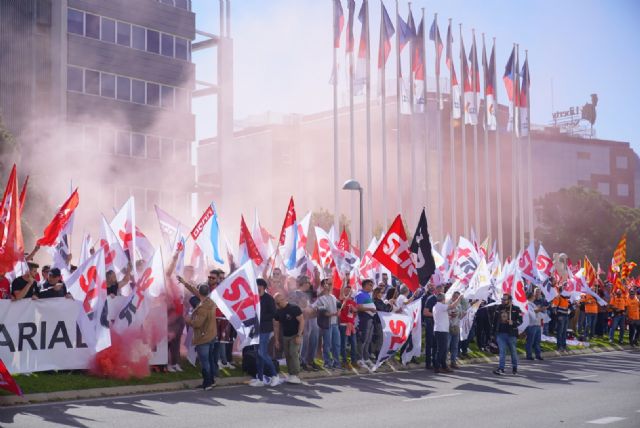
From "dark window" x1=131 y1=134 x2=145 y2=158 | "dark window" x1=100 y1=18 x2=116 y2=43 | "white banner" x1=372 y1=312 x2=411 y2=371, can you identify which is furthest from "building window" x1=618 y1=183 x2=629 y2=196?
"white banner" x1=372 y1=312 x2=411 y2=371

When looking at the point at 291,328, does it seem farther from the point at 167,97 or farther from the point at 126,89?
the point at 167,97

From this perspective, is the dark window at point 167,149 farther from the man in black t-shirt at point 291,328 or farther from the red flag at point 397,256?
the man in black t-shirt at point 291,328

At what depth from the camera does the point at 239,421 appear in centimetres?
1235

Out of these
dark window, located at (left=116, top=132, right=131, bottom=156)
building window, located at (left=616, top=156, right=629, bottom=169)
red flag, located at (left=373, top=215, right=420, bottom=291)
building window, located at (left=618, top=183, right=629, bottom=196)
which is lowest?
red flag, located at (left=373, top=215, right=420, bottom=291)

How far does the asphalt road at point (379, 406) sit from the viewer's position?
12.4 m

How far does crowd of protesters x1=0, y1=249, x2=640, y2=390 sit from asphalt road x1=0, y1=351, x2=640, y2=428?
810 mm

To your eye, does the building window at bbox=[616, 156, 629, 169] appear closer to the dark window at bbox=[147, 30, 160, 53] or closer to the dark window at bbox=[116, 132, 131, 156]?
the dark window at bbox=[147, 30, 160, 53]

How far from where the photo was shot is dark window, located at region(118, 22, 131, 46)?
5247 centimetres

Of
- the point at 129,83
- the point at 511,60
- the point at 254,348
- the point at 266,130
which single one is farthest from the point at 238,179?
the point at 254,348

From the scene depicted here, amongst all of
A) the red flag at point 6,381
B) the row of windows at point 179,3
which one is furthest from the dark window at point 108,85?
the red flag at point 6,381

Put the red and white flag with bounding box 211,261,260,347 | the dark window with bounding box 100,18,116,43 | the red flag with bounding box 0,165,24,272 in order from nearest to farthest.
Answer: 1. the red flag with bounding box 0,165,24,272
2. the red and white flag with bounding box 211,261,260,347
3. the dark window with bounding box 100,18,116,43

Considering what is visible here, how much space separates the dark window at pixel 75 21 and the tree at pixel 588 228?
150 feet

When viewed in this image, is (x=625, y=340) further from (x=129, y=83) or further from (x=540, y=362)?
(x=129, y=83)

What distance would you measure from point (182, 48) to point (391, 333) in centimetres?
3997
